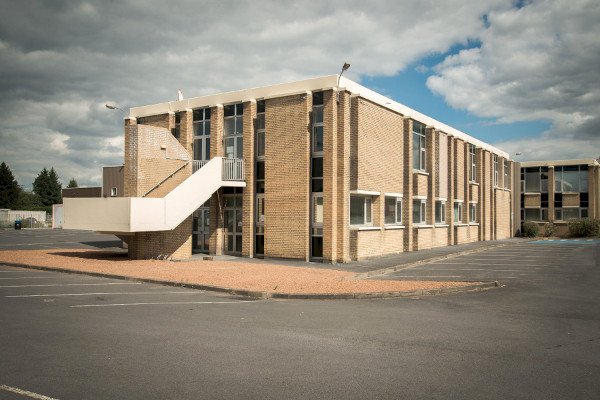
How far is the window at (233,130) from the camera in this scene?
24.2 metres

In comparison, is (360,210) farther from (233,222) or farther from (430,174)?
(430,174)

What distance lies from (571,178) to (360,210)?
37859mm

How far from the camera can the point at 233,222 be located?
2397 centimetres

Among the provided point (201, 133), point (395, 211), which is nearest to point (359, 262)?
point (395, 211)

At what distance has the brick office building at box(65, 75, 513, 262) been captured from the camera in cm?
2077

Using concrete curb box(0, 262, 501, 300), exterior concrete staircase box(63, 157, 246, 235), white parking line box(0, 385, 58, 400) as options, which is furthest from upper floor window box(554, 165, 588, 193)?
white parking line box(0, 385, 58, 400)

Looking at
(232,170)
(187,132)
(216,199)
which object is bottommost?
(216,199)

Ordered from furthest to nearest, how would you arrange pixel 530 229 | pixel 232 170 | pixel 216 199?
pixel 530 229, pixel 216 199, pixel 232 170

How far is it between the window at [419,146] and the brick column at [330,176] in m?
8.49

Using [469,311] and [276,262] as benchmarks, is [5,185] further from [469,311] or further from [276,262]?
[469,311]

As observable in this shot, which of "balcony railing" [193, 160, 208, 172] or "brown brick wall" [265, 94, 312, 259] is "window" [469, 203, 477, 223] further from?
"balcony railing" [193, 160, 208, 172]

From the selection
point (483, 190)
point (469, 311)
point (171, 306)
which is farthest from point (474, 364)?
point (483, 190)

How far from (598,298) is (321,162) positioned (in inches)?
468

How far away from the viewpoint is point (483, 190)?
38.9 meters
